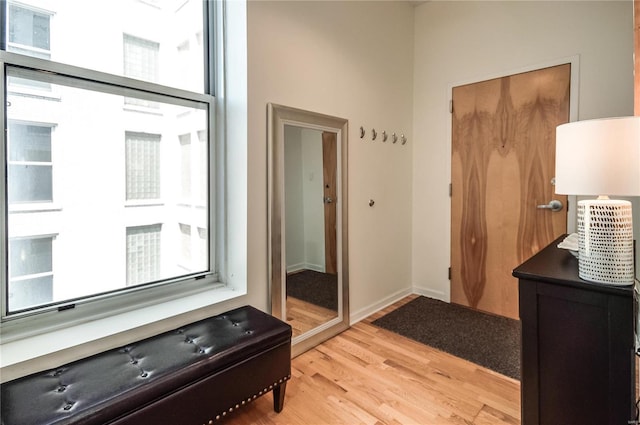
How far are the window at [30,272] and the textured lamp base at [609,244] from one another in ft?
7.47

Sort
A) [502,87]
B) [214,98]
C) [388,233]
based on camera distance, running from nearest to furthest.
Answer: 1. [214,98]
2. [502,87]
3. [388,233]

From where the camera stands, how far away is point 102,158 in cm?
171

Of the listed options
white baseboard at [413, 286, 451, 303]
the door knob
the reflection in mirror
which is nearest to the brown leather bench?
the reflection in mirror

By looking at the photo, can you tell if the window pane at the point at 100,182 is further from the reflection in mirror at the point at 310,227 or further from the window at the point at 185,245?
the reflection in mirror at the point at 310,227

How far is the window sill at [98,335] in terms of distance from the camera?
1.30 m

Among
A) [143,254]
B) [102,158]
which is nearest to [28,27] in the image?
[102,158]

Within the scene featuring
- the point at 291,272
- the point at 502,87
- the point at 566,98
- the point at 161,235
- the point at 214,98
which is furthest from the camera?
the point at 502,87

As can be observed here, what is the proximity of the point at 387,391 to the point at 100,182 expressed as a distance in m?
1.93

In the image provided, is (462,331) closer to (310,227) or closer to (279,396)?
(310,227)

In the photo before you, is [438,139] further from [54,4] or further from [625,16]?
[54,4]

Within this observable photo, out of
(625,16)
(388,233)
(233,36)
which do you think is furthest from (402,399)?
(625,16)

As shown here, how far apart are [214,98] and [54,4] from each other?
2.76 ft

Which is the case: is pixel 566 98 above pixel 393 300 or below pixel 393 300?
above

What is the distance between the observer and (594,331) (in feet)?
A: 3.79
